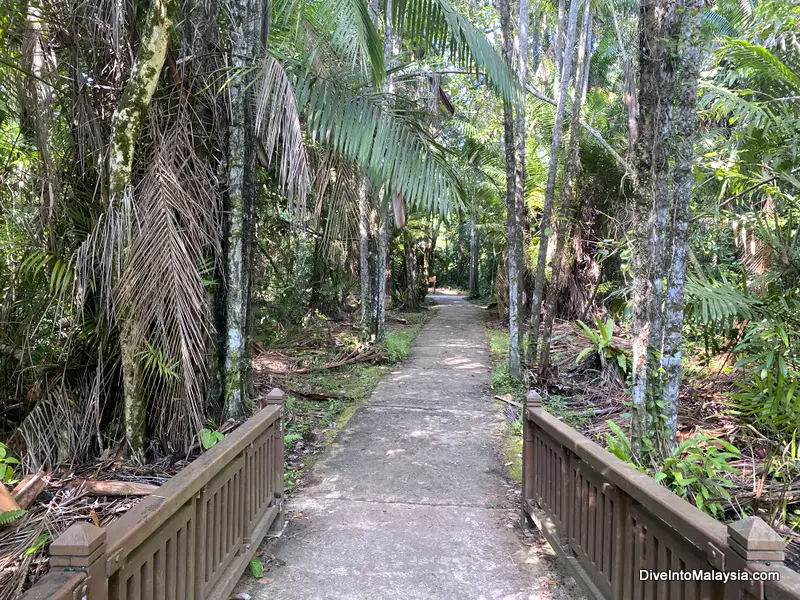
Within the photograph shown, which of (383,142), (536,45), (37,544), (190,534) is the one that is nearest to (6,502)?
(37,544)

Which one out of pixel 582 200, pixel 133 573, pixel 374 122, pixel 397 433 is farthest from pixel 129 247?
pixel 582 200

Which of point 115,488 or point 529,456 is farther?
point 529,456

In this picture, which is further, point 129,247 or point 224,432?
point 224,432

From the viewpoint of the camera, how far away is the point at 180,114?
15.2ft

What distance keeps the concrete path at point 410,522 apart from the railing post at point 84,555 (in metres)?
1.73

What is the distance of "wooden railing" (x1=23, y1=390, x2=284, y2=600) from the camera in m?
1.54

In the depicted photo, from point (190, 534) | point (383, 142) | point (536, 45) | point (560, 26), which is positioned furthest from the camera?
point (536, 45)

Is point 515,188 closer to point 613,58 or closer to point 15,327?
point 15,327

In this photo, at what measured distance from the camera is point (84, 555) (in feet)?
5.02

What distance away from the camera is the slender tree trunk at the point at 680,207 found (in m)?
3.76

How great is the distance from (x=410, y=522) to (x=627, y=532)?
1949mm

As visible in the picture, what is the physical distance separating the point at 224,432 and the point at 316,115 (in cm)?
282

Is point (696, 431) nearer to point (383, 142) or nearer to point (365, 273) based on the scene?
point (383, 142)

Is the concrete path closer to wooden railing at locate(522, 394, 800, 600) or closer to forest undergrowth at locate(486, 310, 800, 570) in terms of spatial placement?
wooden railing at locate(522, 394, 800, 600)
